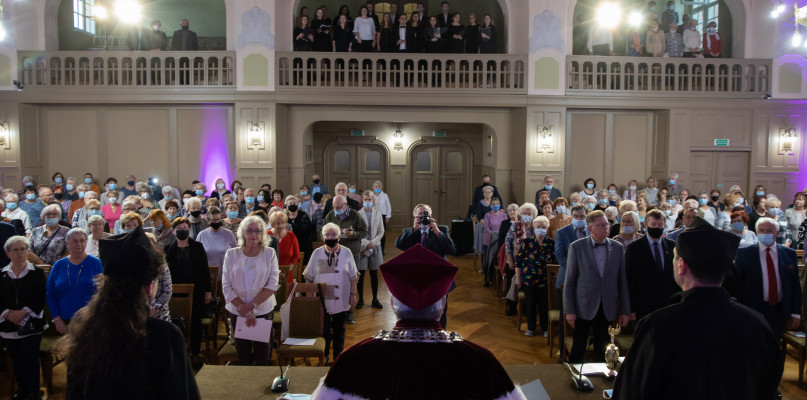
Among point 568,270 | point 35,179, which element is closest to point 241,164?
point 35,179

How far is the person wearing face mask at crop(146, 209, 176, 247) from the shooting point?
20.8 ft

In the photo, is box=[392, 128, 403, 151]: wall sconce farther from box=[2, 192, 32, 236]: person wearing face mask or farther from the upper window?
box=[2, 192, 32, 236]: person wearing face mask

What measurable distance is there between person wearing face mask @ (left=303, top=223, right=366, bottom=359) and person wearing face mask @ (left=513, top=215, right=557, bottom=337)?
6.76ft

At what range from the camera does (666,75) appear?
570 inches

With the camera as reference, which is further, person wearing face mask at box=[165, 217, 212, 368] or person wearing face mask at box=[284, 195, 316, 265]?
person wearing face mask at box=[284, 195, 316, 265]

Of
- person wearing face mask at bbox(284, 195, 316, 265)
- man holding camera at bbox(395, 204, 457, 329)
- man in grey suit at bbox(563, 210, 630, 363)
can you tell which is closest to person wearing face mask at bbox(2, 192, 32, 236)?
person wearing face mask at bbox(284, 195, 316, 265)

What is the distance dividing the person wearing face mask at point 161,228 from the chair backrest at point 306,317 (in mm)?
1605

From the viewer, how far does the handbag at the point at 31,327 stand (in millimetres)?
5117

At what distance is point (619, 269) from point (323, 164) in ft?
42.4

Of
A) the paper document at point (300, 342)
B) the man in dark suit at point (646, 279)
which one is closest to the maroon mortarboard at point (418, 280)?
the paper document at point (300, 342)

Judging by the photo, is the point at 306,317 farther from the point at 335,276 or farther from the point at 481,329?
the point at 481,329

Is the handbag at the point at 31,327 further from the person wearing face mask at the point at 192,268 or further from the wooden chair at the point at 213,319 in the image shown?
the wooden chair at the point at 213,319

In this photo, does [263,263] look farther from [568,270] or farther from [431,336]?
[431,336]

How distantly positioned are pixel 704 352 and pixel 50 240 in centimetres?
703
